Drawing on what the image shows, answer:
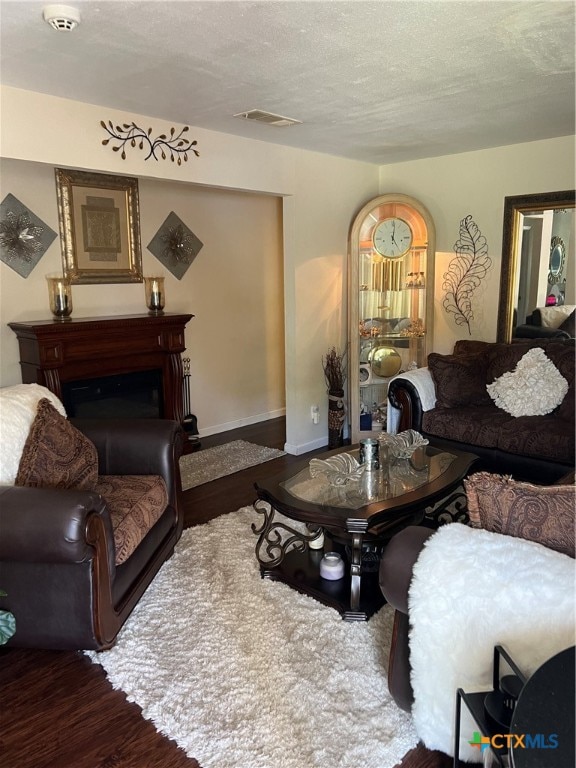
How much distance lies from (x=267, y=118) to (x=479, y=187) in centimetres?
203

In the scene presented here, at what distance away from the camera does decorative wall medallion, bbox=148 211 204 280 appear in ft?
15.5

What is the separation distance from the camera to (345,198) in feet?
16.0

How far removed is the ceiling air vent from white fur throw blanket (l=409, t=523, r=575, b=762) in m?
2.67

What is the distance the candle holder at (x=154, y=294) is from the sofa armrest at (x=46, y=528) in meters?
2.70

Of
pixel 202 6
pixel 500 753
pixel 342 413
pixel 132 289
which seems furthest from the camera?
pixel 342 413

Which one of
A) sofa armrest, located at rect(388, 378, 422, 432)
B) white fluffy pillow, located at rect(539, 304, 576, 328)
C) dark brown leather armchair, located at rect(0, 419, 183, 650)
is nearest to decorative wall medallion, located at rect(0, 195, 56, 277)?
dark brown leather armchair, located at rect(0, 419, 183, 650)

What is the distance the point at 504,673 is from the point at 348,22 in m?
2.25

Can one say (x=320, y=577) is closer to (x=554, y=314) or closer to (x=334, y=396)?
(x=334, y=396)

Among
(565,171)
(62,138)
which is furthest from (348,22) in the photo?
(565,171)

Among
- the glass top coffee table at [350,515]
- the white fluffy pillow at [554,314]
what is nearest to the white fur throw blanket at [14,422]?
the glass top coffee table at [350,515]

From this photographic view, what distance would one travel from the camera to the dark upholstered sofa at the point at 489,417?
139 inches

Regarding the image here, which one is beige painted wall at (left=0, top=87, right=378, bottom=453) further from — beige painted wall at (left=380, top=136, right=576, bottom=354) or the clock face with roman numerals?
beige painted wall at (left=380, top=136, right=576, bottom=354)

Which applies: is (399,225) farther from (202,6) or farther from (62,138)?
(202,6)

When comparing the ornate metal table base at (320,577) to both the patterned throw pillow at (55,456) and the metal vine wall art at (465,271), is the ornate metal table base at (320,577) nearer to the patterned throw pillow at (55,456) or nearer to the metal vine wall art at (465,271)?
the patterned throw pillow at (55,456)
